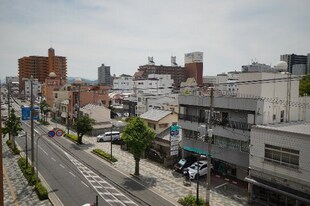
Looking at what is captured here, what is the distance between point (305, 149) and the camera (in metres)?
21.8

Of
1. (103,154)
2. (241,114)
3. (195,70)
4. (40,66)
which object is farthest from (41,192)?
(40,66)

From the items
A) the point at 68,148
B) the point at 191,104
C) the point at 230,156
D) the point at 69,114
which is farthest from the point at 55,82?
the point at 230,156

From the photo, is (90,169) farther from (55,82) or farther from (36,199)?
(55,82)

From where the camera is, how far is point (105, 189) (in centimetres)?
2930

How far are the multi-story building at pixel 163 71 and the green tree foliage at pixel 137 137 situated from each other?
388ft

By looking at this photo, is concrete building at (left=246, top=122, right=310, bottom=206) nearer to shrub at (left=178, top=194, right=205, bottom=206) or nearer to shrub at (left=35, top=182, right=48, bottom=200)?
shrub at (left=178, top=194, right=205, bottom=206)

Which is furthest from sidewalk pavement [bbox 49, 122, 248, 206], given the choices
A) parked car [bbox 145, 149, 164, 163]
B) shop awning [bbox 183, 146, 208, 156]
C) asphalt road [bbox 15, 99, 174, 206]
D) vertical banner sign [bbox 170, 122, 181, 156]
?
shop awning [bbox 183, 146, 208, 156]

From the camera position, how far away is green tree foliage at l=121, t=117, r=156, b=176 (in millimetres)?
32281

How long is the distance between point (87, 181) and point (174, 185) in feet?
33.6

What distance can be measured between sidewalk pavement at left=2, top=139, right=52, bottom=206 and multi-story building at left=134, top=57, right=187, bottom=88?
117 m

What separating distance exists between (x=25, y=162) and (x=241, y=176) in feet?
94.3

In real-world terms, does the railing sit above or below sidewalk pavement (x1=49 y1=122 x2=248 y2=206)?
above

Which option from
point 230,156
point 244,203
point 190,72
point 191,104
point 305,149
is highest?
point 190,72

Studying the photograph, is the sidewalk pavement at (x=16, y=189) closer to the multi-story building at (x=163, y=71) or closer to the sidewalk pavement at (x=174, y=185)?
the sidewalk pavement at (x=174, y=185)
